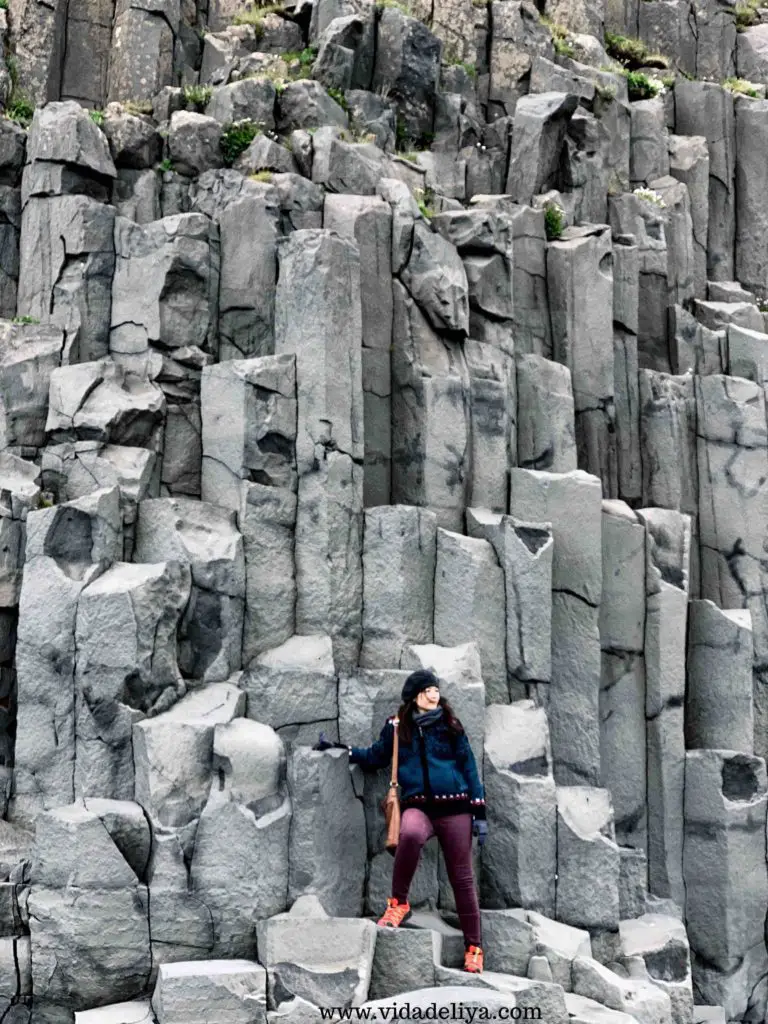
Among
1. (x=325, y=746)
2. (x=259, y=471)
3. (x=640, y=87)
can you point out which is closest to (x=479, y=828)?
(x=325, y=746)

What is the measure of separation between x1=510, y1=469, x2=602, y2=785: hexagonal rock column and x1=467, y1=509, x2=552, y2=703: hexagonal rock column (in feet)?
2.98

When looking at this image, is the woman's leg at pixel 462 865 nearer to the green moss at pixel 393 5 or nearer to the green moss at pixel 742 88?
the green moss at pixel 393 5

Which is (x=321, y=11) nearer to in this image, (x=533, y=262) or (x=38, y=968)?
(x=533, y=262)

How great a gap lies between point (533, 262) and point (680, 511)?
4.96 m

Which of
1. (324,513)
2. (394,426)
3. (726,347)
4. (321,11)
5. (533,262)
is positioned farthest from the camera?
(321,11)

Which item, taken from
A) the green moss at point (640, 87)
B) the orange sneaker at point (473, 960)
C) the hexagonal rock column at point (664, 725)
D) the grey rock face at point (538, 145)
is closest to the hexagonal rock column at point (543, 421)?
the hexagonal rock column at point (664, 725)

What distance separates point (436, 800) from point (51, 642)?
5.46 metres

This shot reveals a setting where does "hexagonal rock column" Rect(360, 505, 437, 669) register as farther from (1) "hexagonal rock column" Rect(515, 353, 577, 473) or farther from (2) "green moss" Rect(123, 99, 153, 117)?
(2) "green moss" Rect(123, 99, 153, 117)

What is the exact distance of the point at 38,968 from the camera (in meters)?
16.2

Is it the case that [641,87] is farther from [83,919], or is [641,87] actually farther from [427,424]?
[83,919]

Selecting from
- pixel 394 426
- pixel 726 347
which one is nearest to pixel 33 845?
pixel 394 426

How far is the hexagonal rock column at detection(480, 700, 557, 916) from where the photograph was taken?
1795 centimetres

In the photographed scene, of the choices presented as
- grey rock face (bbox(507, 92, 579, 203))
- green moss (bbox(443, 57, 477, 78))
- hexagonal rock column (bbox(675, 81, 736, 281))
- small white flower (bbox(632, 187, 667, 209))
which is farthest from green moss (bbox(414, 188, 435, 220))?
hexagonal rock column (bbox(675, 81, 736, 281))

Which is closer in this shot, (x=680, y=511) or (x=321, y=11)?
(x=680, y=511)
